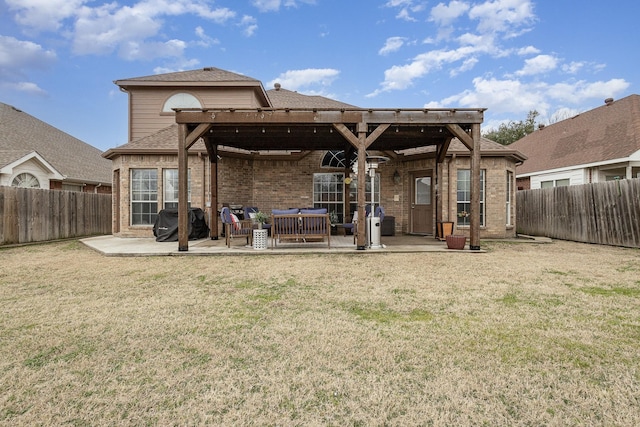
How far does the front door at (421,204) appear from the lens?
458 inches

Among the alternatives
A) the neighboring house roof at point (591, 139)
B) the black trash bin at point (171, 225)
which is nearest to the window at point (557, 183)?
the neighboring house roof at point (591, 139)

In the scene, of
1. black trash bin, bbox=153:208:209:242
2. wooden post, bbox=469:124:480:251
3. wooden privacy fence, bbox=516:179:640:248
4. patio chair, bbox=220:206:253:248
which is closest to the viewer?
wooden post, bbox=469:124:480:251

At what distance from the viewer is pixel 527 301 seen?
12.7 feet

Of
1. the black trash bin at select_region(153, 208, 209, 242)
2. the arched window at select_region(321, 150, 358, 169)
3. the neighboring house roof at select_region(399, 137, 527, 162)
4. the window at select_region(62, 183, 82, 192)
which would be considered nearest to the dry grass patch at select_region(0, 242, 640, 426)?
the black trash bin at select_region(153, 208, 209, 242)

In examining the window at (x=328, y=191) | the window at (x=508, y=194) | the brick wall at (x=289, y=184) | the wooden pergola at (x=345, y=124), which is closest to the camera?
the wooden pergola at (x=345, y=124)

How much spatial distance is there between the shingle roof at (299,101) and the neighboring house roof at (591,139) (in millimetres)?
9493

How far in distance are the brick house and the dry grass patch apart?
5.92 metres

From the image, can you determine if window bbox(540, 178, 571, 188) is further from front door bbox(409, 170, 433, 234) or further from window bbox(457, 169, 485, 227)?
front door bbox(409, 170, 433, 234)

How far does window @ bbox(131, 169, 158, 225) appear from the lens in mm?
10836

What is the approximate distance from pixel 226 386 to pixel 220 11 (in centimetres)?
1341

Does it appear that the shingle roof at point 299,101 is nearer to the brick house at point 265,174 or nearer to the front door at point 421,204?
the brick house at point 265,174

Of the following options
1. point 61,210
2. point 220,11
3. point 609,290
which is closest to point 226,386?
point 609,290

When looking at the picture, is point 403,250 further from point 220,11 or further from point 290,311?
point 220,11

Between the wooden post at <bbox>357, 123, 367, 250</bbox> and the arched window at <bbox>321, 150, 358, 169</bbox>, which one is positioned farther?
the arched window at <bbox>321, 150, 358, 169</bbox>
